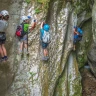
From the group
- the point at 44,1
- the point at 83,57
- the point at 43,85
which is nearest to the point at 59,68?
the point at 43,85

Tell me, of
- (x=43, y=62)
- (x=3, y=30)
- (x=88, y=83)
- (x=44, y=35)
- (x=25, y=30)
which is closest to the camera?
(x=3, y=30)

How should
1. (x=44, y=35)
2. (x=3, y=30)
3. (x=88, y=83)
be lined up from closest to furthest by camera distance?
(x=3, y=30)
(x=44, y=35)
(x=88, y=83)

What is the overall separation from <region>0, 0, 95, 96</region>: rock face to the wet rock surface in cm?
73

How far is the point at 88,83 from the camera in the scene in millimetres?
14148

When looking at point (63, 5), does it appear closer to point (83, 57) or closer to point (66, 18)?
point (66, 18)

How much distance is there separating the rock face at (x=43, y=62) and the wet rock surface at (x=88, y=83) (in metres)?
0.73

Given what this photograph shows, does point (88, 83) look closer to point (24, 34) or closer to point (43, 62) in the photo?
point (43, 62)

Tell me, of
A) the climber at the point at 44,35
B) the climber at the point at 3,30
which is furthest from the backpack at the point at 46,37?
the climber at the point at 3,30

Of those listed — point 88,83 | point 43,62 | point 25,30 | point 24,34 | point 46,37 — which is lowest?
point 88,83

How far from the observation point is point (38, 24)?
39.8ft

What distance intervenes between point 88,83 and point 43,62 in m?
3.18

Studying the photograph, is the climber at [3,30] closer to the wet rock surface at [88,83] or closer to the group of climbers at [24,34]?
the group of climbers at [24,34]

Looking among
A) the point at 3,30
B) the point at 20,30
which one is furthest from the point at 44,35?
the point at 3,30

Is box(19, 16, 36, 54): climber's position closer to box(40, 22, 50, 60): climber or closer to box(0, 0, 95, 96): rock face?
box(0, 0, 95, 96): rock face
